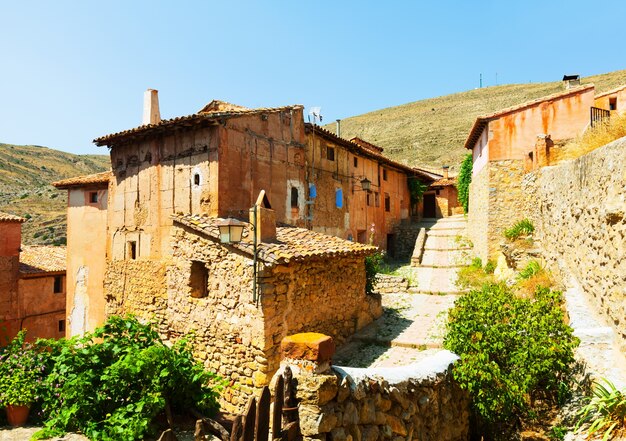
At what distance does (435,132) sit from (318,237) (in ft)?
194

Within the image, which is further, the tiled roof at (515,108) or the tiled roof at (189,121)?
the tiled roof at (515,108)

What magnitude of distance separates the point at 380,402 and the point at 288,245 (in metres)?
5.27

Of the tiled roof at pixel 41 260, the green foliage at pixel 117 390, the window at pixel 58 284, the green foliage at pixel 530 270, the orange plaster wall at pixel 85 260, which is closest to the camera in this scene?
the green foliage at pixel 117 390

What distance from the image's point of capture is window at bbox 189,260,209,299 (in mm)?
10125

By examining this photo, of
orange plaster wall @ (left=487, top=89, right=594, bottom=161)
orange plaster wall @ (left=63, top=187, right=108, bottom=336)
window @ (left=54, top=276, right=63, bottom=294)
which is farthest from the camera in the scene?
window @ (left=54, top=276, right=63, bottom=294)

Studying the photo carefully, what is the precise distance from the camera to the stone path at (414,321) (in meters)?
10.3

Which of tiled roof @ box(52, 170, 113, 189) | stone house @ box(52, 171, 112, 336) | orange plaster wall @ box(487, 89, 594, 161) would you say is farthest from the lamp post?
orange plaster wall @ box(487, 89, 594, 161)

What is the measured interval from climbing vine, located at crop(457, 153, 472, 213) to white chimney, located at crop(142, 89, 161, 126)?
18800 mm

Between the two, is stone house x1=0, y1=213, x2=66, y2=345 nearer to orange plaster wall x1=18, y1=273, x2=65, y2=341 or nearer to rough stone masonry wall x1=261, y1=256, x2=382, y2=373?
orange plaster wall x1=18, y1=273, x2=65, y2=341

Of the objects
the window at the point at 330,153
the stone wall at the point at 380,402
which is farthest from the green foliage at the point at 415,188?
the stone wall at the point at 380,402

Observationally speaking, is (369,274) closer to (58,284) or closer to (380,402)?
(380,402)

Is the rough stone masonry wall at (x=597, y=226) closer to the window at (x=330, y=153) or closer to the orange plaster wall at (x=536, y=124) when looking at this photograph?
the orange plaster wall at (x=536, y=124)

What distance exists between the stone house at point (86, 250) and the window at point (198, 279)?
6197mm

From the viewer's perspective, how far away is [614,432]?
408 cm
